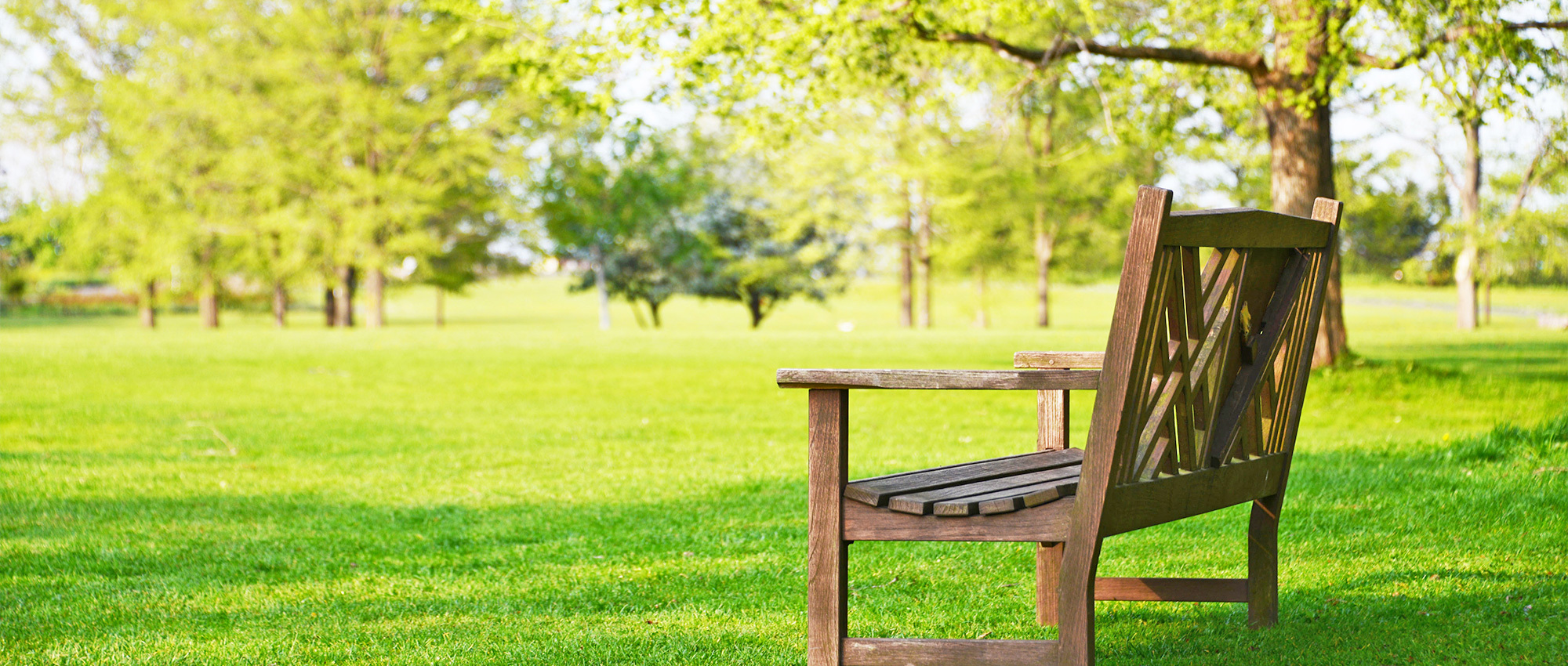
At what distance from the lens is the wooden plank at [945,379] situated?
2832 millimetres

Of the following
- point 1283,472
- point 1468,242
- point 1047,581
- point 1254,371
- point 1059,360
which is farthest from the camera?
point 1468,242

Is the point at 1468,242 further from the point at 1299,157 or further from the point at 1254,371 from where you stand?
the point at 1254,371

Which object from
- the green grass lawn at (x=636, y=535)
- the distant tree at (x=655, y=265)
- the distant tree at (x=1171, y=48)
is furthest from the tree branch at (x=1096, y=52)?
the distant tree at (x=655, y=265)

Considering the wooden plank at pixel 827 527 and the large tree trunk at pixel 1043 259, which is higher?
the large tree trunk at pixel 1043 259

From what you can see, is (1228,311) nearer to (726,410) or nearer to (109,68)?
(726,410)

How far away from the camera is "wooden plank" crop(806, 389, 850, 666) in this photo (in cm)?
303

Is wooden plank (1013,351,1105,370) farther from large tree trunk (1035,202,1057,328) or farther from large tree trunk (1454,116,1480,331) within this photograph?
large tree trunk (1035,202,1057,328)

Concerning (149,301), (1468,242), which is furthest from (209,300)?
(1468,242)

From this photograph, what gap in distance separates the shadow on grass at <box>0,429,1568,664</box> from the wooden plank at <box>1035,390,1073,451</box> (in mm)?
611

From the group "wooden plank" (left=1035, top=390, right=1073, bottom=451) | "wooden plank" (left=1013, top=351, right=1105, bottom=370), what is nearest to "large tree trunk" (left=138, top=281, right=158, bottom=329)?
"wooden plank" (left=1013, top=351, right=1105, bottom=370)

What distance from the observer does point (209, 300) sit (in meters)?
41.5

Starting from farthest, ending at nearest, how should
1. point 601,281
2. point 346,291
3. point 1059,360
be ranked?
point 601,281, point 346,291, point 1059,360

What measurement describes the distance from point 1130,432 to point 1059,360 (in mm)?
1277

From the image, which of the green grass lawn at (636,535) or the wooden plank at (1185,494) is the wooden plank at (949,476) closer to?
the wooden plank at (1185,494)
